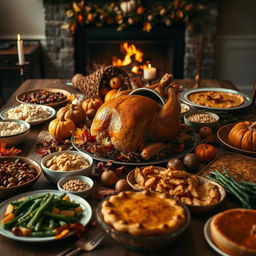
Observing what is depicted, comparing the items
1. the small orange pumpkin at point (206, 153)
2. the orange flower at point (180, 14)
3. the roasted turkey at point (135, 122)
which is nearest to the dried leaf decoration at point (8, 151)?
the roasted turkey at point (135, 122)

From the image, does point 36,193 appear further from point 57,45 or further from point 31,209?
point 57,45

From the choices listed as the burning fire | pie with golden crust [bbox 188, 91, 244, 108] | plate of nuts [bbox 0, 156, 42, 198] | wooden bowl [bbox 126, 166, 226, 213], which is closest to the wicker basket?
Result: pie with golden crust [bbox 188, 91, 244, 108]

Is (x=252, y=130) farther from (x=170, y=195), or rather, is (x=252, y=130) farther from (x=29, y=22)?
(x=29, y=22)

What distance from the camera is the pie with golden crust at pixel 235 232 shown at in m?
1.47

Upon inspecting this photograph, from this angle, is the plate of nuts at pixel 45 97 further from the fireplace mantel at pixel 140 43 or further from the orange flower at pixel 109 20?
the fireplace mantel at pixel 140 43

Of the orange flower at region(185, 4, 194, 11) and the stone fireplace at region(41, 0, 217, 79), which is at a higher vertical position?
the orange flower at region(185, 4, 194, 11)

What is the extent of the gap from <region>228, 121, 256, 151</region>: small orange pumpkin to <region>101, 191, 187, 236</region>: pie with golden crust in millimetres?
860

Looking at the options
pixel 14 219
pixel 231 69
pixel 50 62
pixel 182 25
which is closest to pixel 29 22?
pixel 50 62

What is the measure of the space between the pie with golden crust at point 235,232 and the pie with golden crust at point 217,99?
5.10 ft

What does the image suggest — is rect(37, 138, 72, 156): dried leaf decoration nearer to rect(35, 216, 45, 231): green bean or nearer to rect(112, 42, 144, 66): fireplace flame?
rect(35, 216, 45, 231): green bean

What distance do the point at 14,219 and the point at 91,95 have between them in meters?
1.68

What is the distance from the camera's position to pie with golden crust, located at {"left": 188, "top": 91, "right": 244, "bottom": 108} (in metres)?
3.15

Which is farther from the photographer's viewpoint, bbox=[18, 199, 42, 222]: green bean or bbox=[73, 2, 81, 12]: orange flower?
bbox=[73, 2, 81, 12]: orange flower

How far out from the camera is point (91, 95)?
3236 mm
